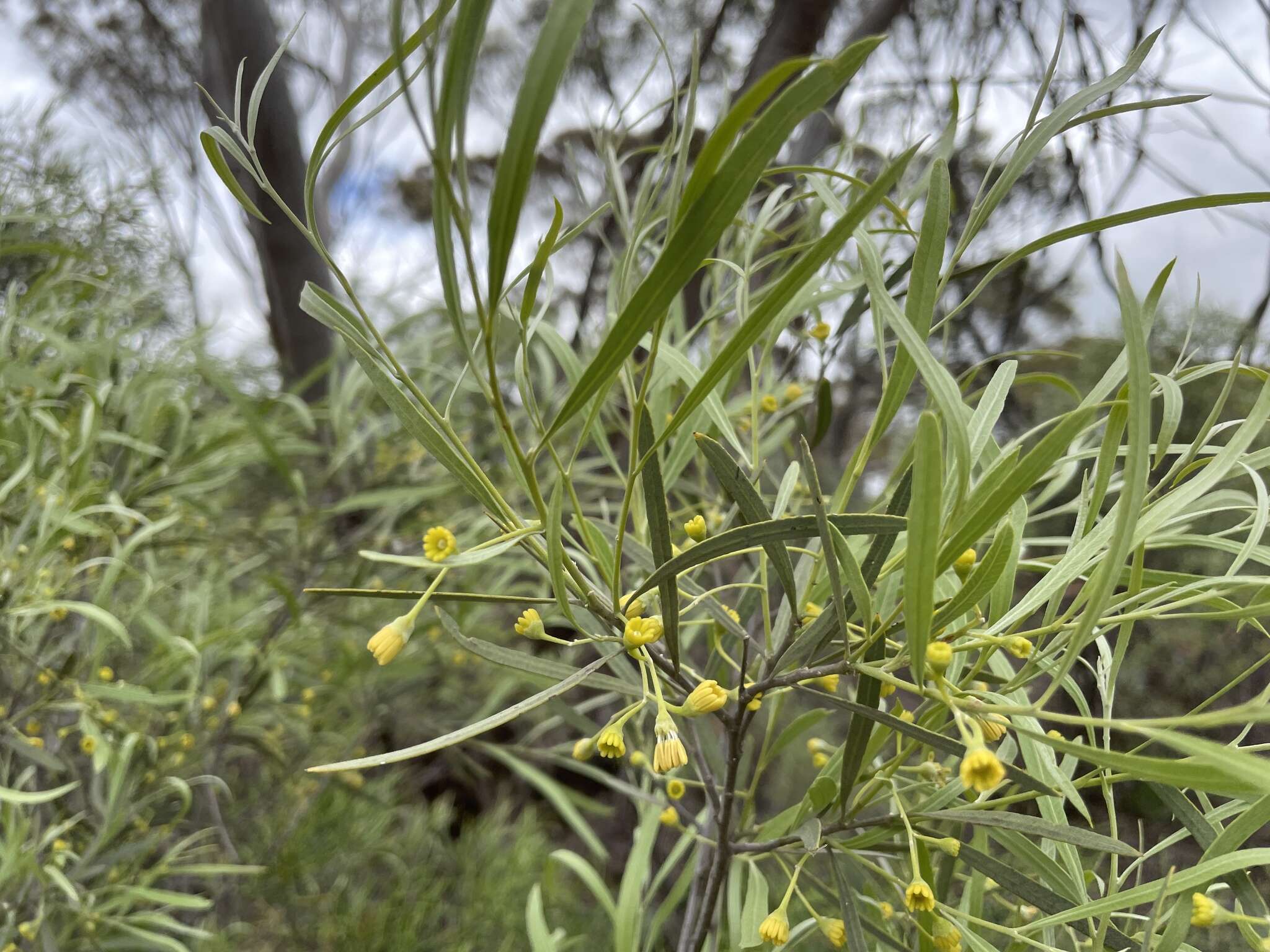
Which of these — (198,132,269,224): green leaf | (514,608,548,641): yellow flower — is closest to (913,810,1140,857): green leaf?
(514,608,548,641): yellow flower

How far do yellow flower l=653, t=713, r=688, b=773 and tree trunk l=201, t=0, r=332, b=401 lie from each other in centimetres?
60

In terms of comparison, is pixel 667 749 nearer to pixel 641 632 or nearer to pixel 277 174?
pixel 641 632

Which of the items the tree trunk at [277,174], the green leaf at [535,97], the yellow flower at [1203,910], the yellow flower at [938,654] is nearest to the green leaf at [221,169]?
the green leaf at [535,97]

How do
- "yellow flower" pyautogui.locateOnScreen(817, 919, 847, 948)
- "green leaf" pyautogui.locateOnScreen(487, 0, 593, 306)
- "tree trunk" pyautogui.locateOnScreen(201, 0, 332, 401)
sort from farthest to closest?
"tree trunk" pyautogui.locateOnScreen(201, 0, 332, 401), "yellow flower" pyautogui.locateOnScreen(817, 919, 847, 948), "green leaf" pyautogui.locateOnScreen(487, 0, 593, 306)

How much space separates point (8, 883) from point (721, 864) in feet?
1.43

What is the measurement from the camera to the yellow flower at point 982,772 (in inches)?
4.8

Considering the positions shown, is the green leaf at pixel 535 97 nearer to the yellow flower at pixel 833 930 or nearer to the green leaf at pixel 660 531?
the green leaf at pixel 660 531

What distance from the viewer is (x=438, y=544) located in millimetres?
160

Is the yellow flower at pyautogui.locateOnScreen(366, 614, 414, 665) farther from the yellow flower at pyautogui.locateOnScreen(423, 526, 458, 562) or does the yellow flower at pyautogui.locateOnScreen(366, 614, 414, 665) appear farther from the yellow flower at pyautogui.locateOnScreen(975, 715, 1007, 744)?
the yellow flower at pyautogui.locateOnScreen(975, 715, 1007, 744)

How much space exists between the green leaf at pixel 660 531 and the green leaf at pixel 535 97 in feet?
0.27

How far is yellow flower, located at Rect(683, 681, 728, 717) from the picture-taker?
0.17 meters

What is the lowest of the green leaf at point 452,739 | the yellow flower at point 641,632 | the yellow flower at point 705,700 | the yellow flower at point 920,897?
the yellow flower at point 920,897

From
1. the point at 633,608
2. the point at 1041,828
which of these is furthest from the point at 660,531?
the point at 1041,828

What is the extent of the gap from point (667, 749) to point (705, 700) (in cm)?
2
